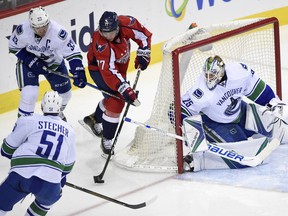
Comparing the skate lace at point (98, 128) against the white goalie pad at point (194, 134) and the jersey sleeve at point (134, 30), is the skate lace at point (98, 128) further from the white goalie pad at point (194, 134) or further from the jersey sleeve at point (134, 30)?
the white goalie pad at point (194, 134)

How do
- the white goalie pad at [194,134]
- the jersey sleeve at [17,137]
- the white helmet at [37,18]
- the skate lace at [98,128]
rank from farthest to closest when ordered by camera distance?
the skate lace at [98,128] → the white helmet at [37,18] → the white goalie pad at [194,134] → the jersey sleeve at [17,137]

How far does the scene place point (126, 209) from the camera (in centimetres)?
521

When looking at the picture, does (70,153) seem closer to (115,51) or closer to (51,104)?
(51,104)

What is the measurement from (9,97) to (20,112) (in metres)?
0.90

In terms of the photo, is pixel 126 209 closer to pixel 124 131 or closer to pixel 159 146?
pixel 159 146

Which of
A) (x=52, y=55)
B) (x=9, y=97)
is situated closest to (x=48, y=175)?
(x=52, y=55)

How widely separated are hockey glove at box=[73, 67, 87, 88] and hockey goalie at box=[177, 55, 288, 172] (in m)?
0.68

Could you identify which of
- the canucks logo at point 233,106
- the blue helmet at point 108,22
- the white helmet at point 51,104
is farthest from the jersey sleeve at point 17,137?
the canucks logo at point 233,106

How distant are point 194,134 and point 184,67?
54 centimetres

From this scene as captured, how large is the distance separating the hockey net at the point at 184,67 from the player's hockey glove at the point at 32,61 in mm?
737

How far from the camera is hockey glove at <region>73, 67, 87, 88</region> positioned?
5.83 m

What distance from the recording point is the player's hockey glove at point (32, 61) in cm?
588

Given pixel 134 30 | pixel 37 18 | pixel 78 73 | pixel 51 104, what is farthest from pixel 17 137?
pixel 134 30

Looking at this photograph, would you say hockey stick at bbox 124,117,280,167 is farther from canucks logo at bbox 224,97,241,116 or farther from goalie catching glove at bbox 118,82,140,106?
canucks logo at bbox 224,97,241,116
